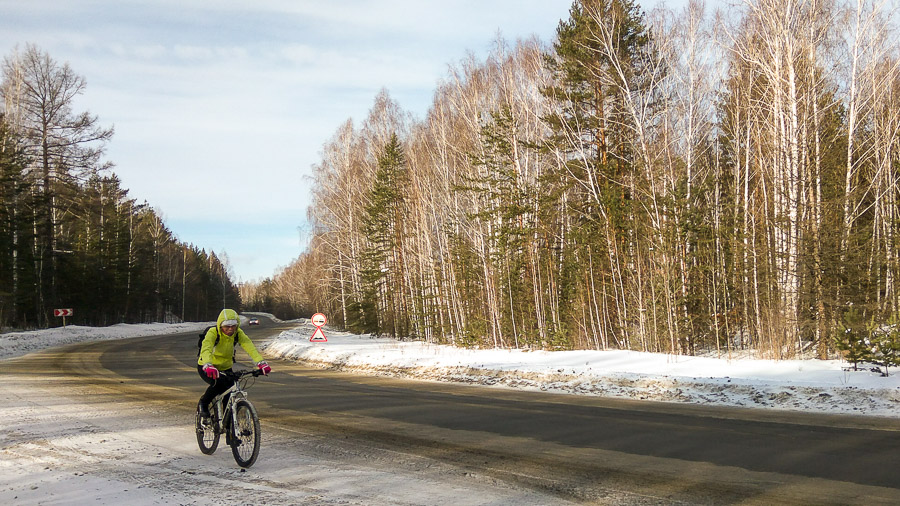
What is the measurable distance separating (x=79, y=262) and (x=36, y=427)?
5651 centimetres

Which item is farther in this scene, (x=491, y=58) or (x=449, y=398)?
(x=491, y=58)

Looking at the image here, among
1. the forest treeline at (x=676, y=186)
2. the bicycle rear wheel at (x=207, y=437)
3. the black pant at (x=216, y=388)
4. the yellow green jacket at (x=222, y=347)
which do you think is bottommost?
the bicycle rear wheel at (x=207, y=437)

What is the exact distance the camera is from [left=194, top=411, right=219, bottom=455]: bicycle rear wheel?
26.6 feet

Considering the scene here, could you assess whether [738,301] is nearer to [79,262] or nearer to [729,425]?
[729,425]

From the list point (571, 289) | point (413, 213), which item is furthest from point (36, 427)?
point (413, 213)

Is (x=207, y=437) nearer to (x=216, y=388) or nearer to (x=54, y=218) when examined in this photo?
(x=216, y=388)

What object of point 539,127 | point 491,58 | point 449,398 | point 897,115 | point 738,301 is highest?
point 491,58

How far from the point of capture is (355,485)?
255 inches

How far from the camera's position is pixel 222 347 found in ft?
26.6

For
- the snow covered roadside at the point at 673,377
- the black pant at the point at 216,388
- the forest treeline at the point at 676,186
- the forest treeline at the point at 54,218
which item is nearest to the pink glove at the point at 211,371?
the black pant at the point at 216,388

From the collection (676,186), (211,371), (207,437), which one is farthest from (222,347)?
(676,186)

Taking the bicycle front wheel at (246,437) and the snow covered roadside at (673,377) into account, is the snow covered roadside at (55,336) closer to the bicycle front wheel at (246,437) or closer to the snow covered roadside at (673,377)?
the snow covered roadside at (673,377)

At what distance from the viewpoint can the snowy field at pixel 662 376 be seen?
11.6m

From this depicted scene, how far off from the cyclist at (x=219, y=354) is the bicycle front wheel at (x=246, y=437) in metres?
0.52
